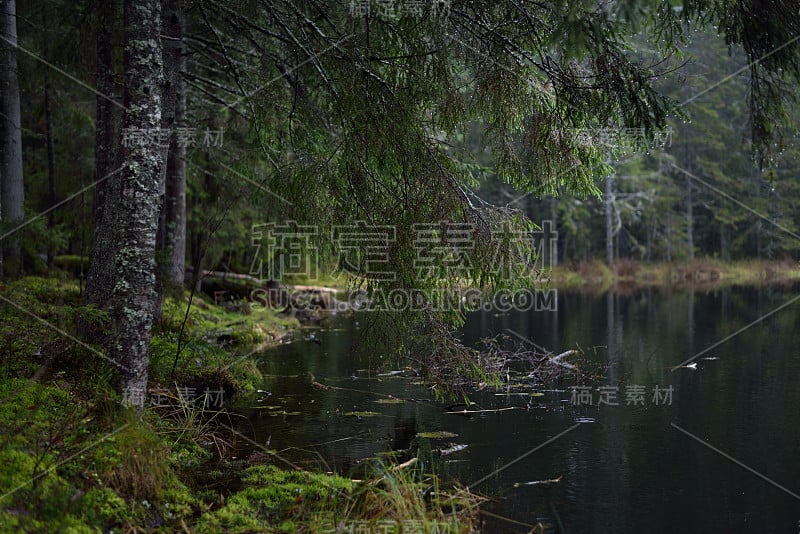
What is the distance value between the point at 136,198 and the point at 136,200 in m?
0.02

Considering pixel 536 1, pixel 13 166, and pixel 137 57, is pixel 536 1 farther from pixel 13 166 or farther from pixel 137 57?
pixel 13 166

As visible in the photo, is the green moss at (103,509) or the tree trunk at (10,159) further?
the tree trunk at (10,159)

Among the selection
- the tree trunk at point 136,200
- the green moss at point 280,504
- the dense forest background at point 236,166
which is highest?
the dense forest background at point 236,166

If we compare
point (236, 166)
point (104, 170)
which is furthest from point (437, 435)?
point (236, 166)

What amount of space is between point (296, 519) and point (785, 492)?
4.47 metres

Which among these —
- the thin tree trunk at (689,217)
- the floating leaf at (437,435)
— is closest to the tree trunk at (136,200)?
the floating leaf at (437,435)

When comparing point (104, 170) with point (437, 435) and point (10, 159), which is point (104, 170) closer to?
point (10, 159)

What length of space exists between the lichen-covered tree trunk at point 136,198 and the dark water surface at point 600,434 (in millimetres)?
2067

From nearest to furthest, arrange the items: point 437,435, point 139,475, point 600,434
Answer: point 139,475, point 437,435, point 600,434

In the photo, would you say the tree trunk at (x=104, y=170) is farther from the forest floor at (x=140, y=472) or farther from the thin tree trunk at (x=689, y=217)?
the thin tree trunk at (x=689, y=217)

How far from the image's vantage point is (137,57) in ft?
20.8

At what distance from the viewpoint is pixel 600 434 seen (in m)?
8.62

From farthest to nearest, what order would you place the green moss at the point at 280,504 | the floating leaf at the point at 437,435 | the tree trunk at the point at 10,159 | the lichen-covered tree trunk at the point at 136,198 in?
the tree trunk at the point at 10,159 < the floating leaf at the point at 437,435 < the lichen-covered tree trunk at the point at 136,198 < the green moss at the point at 280,504

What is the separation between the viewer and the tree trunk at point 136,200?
6336 millimetres
